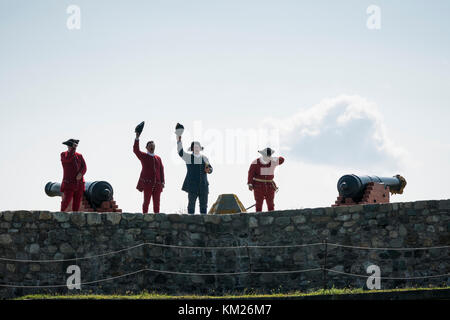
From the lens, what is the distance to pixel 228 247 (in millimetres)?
15742

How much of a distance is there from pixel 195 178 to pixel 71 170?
267 centimetres

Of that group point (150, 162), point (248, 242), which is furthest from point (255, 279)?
point (150, 162)

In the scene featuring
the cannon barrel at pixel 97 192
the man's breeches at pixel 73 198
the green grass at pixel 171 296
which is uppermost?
the cannon barrel at pixel 97 192

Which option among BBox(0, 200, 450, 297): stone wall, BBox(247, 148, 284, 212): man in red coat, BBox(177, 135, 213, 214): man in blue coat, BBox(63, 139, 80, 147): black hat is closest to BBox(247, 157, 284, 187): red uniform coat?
BBox(247, 148, 284, 212): man in red coat

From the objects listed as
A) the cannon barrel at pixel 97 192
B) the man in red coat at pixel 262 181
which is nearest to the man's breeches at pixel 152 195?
the cannon barrel at pixel 97 192

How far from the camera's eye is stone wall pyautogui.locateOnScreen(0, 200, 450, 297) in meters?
15.0

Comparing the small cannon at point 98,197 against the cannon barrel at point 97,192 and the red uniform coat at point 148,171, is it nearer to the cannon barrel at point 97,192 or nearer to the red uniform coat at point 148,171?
the cannon barrel at point 97,192

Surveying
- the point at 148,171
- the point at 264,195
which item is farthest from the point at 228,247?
the point at 148,171

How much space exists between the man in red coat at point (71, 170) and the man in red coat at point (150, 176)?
46.6 inches

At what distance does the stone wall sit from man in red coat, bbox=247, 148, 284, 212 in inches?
49.4

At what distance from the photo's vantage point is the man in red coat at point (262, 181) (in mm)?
17094
